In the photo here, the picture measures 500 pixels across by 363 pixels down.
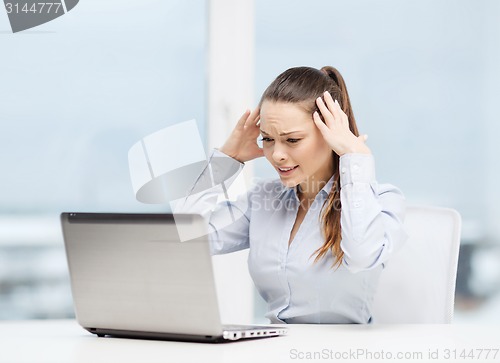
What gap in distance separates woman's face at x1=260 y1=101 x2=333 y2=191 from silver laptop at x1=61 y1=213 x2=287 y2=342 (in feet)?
1.72

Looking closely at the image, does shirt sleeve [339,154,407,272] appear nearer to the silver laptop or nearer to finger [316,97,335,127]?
finger [316,97,335,127]

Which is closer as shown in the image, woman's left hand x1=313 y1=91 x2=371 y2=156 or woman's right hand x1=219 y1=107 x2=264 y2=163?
woman's left hand x1=313 y1=91 x2=371 y2=156

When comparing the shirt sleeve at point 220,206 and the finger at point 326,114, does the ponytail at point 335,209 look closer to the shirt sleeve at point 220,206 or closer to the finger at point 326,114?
the finger at point 326,114

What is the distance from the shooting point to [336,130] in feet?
5.72

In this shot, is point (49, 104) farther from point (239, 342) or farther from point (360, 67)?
point (239, 342)

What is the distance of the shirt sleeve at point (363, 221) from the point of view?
161 cm

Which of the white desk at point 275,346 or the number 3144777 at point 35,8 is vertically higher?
the number 3144777 at point 35,8

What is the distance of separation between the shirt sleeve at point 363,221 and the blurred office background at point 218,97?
114 centimetres

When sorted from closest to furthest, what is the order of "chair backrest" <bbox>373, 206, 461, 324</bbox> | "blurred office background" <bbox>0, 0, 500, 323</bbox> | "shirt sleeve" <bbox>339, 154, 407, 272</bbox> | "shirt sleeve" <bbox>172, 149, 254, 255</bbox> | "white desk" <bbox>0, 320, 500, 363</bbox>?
"white desk" <bbox>0, 320, 500, 363</bbox>
"shirt sleeve" <bbox>339, 154, 407, 272</bbox>
"chair backrest" <bbox>373, 206, 461, 324</bbox>
"shirt sleeve" <bbox>172, 149, 254, 255</bbox>
"blurred office background" <bbox>0, 0, 500, 323</bbox>

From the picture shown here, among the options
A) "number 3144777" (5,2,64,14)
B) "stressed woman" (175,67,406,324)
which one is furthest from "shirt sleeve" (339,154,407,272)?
"number 3144777" (5,2,64,14)

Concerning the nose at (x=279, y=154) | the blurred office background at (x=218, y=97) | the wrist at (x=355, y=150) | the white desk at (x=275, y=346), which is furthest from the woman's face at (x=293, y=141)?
the blurred office background at (x=218, y=97)

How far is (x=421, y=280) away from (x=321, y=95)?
0.55 m

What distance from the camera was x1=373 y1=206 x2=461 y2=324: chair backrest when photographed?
6.03ft

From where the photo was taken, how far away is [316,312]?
178 cm
